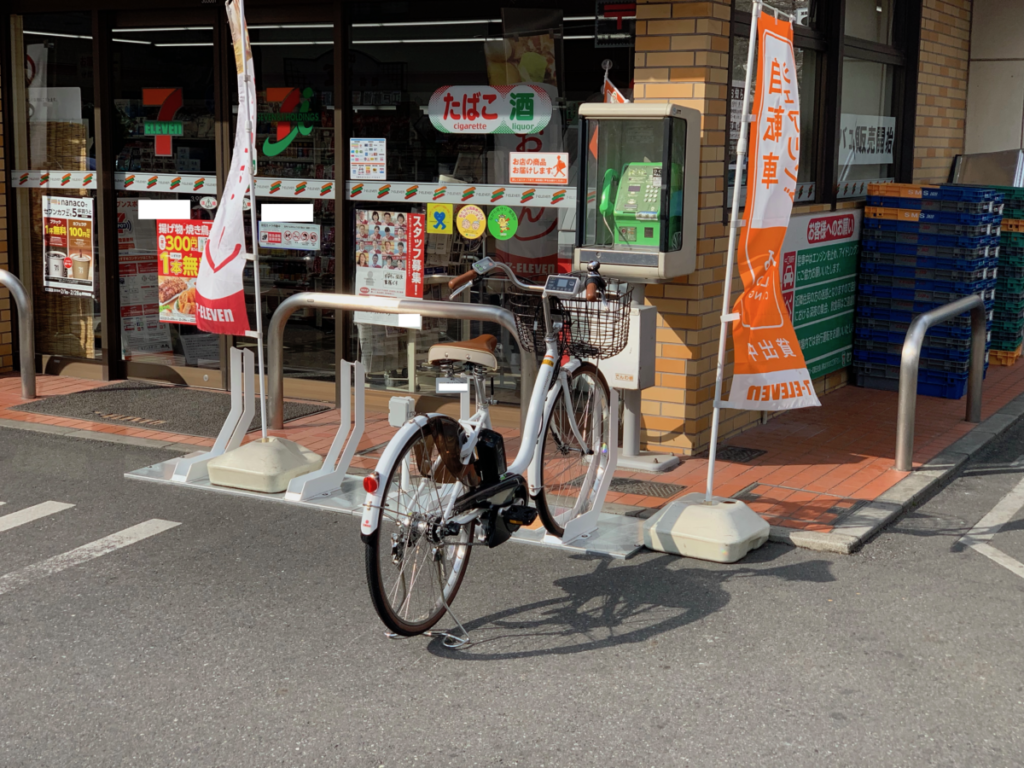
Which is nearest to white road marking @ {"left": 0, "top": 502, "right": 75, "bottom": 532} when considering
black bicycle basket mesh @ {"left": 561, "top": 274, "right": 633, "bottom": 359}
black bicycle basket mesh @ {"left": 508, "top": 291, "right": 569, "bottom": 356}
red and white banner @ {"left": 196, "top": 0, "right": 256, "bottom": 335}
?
red and white banner @ {"left": 196, "top": 0, "right": 256, "bottom": 335}

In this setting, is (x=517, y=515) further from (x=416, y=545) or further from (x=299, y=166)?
(x=299, y=166)

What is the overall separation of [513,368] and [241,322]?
2.01m

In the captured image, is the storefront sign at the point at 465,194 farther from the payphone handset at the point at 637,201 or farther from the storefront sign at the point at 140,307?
the storefront sign at the point at 140,307

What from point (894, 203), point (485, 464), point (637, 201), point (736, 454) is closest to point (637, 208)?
point (637, 201)

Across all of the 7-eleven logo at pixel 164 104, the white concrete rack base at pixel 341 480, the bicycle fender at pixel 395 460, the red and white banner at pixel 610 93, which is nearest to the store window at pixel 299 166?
the 7-eleven logo at pixel 164 104

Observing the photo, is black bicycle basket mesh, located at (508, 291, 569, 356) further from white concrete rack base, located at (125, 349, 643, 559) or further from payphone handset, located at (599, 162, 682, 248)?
payphone handset, located at (599, 162, 682, 248)

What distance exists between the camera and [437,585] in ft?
14.5

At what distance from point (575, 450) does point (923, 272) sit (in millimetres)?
4437

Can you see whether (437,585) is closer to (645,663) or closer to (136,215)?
(645,663)

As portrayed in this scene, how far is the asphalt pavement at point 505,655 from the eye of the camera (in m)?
3.42

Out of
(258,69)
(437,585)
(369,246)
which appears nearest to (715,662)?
(437,585)

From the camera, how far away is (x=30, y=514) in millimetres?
5637

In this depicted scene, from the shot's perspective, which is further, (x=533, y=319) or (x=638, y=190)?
(x=638, y=190)

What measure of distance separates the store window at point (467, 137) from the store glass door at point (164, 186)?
1292mm
